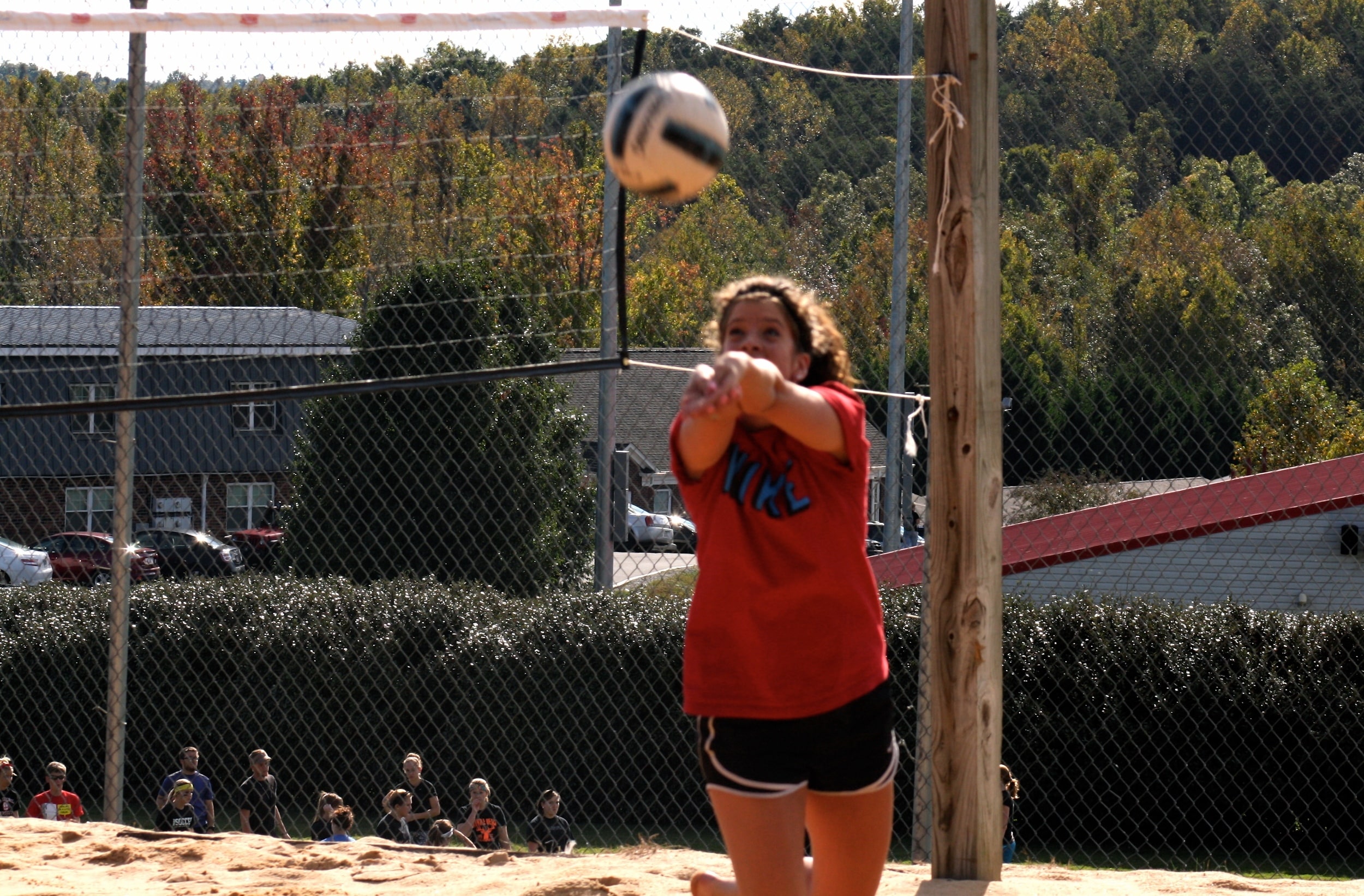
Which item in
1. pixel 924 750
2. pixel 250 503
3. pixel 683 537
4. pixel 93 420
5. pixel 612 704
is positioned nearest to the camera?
pixel 924 750

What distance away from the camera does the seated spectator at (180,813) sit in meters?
6.05

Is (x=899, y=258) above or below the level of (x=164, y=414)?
above

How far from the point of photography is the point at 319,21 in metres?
4.29

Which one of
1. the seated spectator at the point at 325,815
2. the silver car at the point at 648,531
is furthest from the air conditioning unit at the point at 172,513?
the seated spectator at the point at 325,815

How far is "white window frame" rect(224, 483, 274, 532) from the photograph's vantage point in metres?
9.62

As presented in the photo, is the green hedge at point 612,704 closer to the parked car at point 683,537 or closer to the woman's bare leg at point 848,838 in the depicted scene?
the parked car at point 683,537

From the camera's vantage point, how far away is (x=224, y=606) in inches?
320

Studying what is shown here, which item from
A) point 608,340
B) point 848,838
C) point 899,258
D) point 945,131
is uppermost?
point 945,131

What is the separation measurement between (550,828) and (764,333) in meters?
4.50

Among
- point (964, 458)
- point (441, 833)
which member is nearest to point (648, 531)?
point (441, 833)

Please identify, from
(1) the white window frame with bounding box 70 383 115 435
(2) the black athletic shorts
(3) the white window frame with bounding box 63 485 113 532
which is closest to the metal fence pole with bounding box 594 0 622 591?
(2) the black athletic shorts

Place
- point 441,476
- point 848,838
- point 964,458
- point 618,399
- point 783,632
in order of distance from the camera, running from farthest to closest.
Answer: point 441,476 → point 618,399 → point 964,458 → point 848,838 → point 783,632

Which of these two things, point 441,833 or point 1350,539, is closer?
point 441,833

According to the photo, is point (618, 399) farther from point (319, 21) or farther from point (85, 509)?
point (85, 509)
